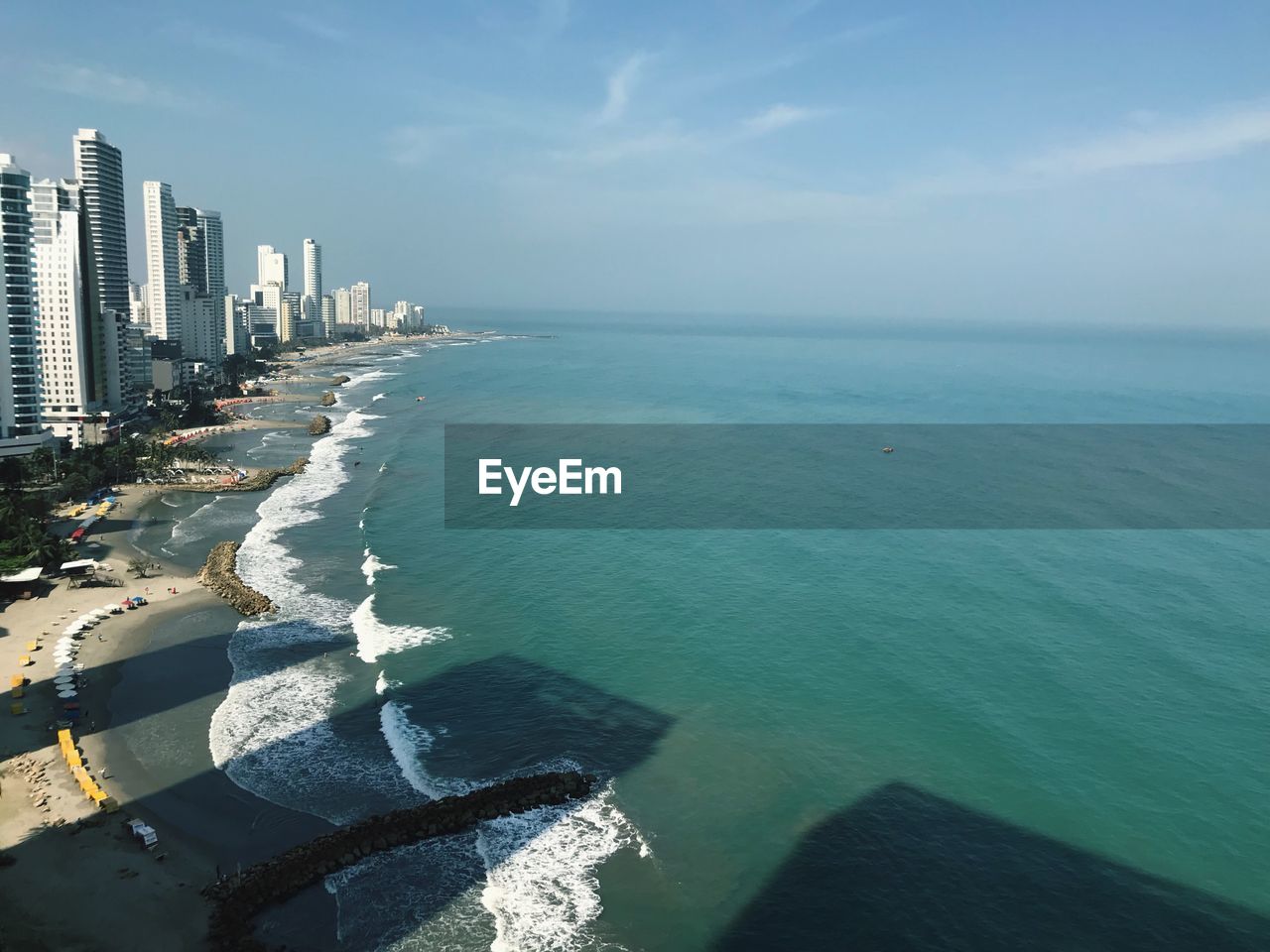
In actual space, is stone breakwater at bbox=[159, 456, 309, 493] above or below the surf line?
below

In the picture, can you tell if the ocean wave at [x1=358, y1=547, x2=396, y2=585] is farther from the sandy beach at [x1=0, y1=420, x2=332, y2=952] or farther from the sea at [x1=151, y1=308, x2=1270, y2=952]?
the sandy beach at [x1=0, y1=420, x2=332, y2=952]

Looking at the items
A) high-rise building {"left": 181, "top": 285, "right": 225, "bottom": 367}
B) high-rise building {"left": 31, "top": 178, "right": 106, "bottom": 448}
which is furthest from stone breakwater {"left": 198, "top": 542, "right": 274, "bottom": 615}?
high-rise building {"left": 181, "top": 285, "right": 225, "bottom": 367}

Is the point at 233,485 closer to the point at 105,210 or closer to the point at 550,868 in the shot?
the point at 550,868

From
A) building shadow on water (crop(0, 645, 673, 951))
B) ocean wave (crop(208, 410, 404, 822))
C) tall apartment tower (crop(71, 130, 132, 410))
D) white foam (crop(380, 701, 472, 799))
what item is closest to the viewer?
building shadow on water (crop(0, 645, 673, 951))

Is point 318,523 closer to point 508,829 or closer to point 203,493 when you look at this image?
point 203,493

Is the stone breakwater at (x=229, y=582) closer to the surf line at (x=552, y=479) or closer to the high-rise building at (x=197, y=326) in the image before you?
the surf line at (x=552, y=479)

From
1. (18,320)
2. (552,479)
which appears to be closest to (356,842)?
(552,479)
